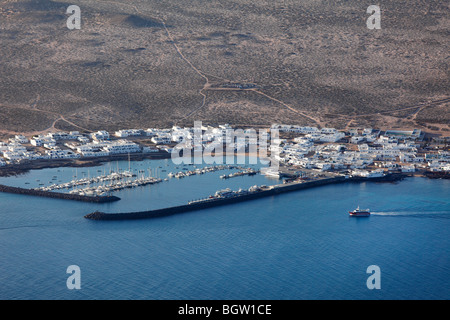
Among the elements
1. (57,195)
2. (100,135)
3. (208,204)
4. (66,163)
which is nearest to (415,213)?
(208,204)

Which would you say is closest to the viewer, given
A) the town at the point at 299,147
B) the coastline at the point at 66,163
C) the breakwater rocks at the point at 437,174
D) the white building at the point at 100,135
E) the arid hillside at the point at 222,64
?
the coastline at the point at 66,163

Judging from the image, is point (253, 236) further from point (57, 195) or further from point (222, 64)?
point (222, 64)

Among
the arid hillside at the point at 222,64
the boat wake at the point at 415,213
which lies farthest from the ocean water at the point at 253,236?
the arid hillside at the point at 222,64

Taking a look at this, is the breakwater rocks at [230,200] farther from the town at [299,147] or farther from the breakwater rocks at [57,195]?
the breakwater rocks at [57,195]

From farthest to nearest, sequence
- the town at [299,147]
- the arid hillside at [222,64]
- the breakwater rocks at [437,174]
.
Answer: the arid hillside at [222,64] < the town at [299,147] < the breakwater rocks at [437,174]

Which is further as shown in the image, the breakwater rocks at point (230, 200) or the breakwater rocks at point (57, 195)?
the breakwater rocks at point (57, 195)

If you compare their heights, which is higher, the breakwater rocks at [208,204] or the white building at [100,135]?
the white building at [100,135]

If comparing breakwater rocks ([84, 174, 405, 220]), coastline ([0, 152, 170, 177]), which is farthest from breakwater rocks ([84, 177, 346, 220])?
coastline ([0, 152, 170, 177])

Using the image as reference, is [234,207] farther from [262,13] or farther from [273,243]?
[262,13]
